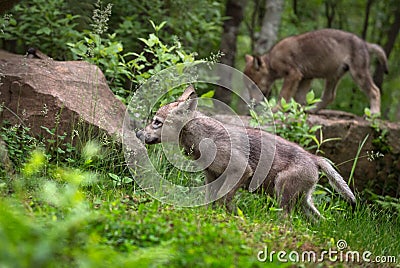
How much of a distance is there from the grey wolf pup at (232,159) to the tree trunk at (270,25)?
663 cm

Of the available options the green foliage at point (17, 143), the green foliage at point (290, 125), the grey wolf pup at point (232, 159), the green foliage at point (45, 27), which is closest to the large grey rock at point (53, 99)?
the green foliage at point (17, 143)

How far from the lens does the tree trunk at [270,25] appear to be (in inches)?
531

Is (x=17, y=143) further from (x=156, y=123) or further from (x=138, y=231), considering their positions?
(x=138, y=231)

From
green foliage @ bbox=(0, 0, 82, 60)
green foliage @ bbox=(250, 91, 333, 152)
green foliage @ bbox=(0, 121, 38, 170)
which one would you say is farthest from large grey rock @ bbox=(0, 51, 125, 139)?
green foliage @ bbox=(250, 91, 333, 152)

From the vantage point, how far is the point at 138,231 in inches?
193

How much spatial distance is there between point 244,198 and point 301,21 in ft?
33.7

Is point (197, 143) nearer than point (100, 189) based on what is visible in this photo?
No

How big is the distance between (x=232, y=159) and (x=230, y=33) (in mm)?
6499

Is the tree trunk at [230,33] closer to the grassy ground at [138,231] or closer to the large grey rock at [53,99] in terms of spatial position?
the large grey rock at [53,99]

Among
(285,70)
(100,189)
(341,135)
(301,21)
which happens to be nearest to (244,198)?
(100,189)

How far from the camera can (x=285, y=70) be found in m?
12.5

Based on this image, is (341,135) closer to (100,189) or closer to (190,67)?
(190,67)

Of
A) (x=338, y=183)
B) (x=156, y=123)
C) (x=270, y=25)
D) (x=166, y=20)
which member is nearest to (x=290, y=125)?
(x=338, y=183)

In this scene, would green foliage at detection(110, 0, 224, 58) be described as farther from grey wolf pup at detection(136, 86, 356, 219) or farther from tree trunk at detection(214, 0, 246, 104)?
grey wolf pup at detection(136, 86, 356, 219)
